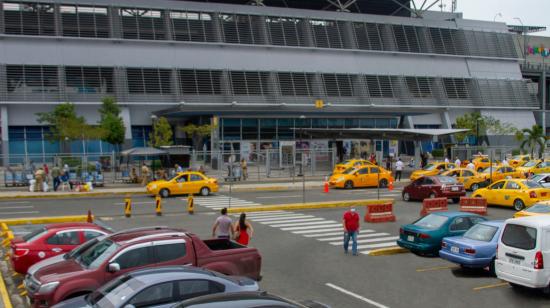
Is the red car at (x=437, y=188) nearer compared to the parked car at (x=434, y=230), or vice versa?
the parked car at (x=434, y=230)

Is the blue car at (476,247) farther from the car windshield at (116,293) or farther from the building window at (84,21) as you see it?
the building window at (84,21)

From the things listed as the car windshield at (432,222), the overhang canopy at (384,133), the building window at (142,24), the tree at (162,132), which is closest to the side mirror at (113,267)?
the car windshield at (432,222)

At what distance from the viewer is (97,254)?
1144 centimetres

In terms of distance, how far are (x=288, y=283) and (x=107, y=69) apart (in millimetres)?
44923

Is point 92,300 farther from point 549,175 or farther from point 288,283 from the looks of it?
point 549,175

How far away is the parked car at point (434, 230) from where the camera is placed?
16.6 metres

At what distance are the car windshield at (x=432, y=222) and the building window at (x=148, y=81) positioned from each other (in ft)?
137

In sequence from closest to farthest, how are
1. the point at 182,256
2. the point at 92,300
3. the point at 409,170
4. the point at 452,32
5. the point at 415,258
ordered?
1. the point at 92,300
2. the point at 182,256
3. the point at 415,258
4. the point at 409,170
5. the point at 452,32

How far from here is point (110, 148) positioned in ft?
178

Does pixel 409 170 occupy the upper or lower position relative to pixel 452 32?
lower

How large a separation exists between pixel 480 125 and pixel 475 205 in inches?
1608

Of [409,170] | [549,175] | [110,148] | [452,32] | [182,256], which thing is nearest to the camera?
[182,256]

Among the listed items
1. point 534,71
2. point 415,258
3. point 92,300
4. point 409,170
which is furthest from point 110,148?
point 534,71

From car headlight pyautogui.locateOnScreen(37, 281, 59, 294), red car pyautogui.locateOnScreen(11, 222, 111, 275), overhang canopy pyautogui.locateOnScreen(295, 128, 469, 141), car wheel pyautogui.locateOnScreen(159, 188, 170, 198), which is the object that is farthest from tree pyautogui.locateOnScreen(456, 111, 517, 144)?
car headlight pyautogui.locateOnScreen(37, 281, 59, 294)
